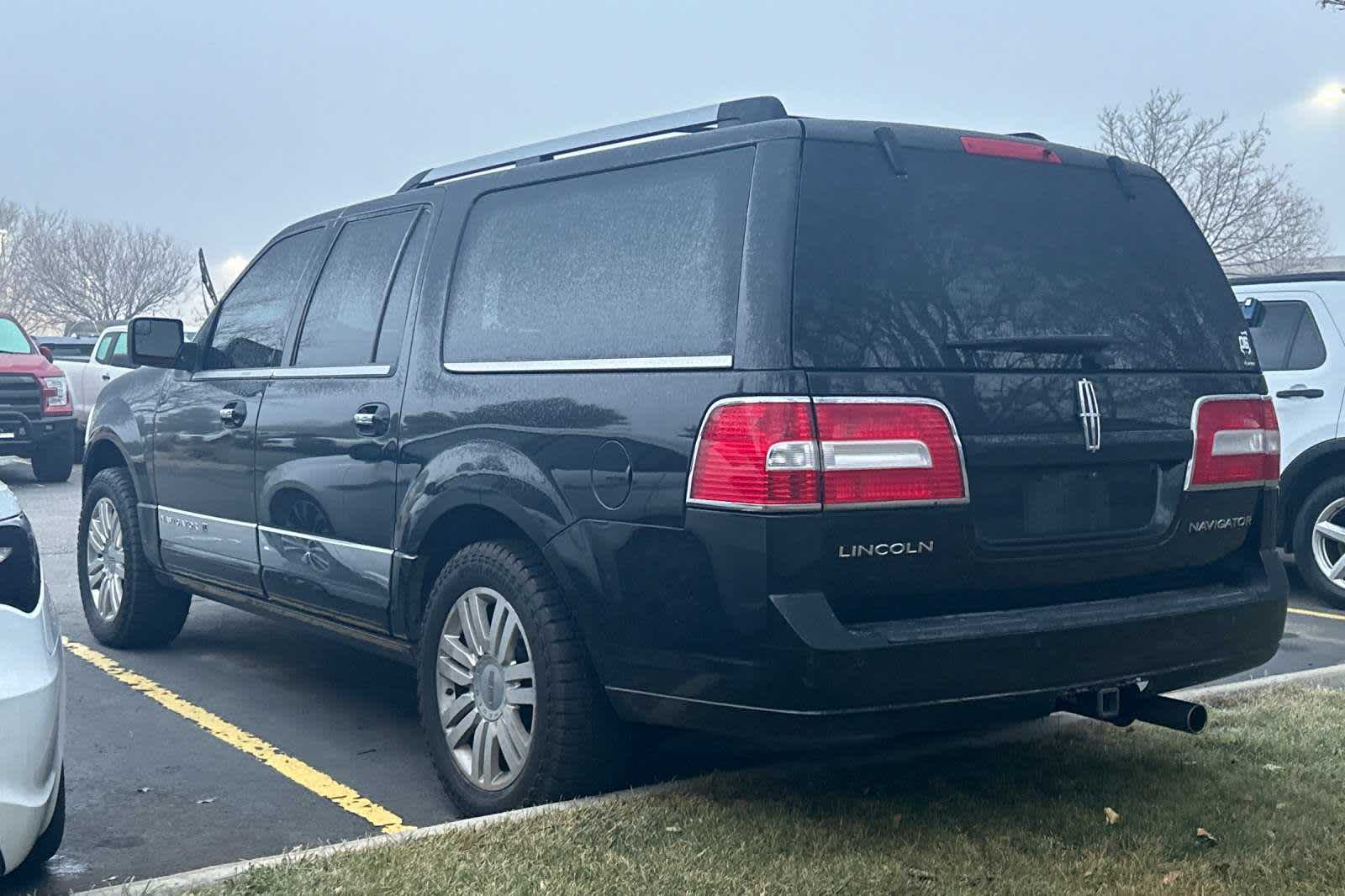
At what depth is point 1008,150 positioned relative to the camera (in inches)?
164

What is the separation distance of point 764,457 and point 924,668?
2.09 ft

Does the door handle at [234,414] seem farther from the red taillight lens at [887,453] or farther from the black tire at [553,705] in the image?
the red taillight lens at [887,453]

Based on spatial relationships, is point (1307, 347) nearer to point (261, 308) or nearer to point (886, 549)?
point (261, 308)

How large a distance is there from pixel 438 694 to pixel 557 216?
56.8 inches

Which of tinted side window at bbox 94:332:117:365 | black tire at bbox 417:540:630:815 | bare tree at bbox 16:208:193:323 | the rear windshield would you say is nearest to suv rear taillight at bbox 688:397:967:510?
the rear windshield

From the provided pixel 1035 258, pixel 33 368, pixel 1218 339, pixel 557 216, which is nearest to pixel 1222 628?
pixel 1218 339

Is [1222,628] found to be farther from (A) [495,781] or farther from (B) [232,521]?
(B) [232,521]

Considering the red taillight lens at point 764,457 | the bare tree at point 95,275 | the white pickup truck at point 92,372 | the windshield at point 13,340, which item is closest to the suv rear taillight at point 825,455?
the red taillight lens at point 764,457

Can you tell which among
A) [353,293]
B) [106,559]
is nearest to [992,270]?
[353,293]

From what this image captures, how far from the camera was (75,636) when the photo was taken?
737cm

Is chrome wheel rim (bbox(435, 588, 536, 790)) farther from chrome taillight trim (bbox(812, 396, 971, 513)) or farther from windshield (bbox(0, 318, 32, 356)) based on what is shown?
windshield (bbox(0, 318, 32, 356))

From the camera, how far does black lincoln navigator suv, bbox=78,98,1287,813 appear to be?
3.64m

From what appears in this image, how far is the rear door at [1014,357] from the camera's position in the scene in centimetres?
369

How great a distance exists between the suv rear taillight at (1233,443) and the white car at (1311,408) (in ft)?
15.2
